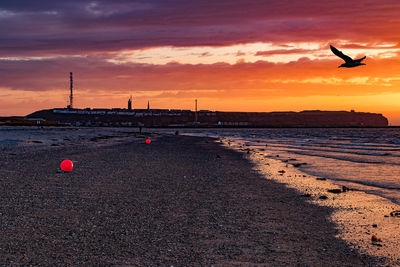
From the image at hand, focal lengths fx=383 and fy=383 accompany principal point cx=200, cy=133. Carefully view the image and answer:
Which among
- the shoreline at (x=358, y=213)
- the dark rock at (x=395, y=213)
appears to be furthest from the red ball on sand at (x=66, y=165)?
the dark rock at (x=395, y=213)

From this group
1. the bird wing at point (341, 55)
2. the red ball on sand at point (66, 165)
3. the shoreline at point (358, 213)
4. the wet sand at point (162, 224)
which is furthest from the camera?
the bird wing at point (341, 55)

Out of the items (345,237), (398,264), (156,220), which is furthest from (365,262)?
(156,220)

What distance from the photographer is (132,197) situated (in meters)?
12.9

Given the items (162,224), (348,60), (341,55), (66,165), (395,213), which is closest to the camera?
(162,224)

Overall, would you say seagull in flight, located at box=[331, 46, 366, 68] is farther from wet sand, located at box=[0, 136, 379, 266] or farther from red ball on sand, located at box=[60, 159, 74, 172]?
red ball on sand, located at box=[60, 159, 74, 172]

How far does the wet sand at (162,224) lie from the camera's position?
24.2ft

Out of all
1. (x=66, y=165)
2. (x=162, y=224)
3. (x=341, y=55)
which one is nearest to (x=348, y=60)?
(x=341, y=55)

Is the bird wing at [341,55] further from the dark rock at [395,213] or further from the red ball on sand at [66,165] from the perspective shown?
the red ball on sand at [66,165]

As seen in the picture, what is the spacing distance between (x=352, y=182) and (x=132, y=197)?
36.1 feet

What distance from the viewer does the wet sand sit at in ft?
24.2

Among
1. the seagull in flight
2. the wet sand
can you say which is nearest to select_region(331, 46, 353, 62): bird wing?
the seagull in flight

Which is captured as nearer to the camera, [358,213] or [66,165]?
[358,213]

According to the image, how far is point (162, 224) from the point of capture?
956 centimetres

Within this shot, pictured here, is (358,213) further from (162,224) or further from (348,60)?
(348,60)
